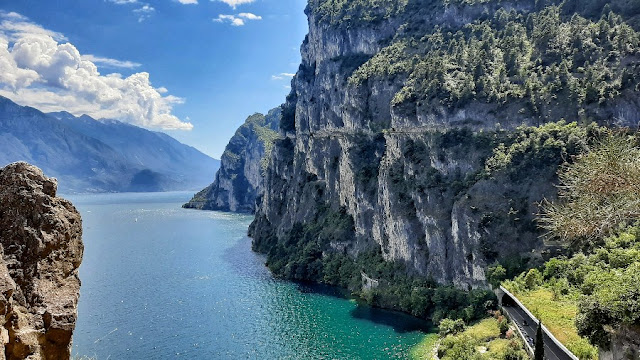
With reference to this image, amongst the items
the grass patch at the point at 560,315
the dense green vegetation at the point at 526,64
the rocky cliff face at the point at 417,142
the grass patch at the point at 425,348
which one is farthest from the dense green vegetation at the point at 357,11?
the grass patch at the point at 560,315

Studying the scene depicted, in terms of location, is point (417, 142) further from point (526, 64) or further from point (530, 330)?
point (530, 330)

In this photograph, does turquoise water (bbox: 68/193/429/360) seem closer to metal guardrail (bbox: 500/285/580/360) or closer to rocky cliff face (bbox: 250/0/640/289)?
rocky cliff face (bbox: 250/0/640/289)

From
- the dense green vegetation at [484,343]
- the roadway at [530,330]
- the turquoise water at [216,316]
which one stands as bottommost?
the turquoise water at [216,316]

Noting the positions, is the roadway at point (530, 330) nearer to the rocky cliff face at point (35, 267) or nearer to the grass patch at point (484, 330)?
the grass patch at point (484, 330)

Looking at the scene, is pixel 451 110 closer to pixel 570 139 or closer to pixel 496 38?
pixel 570 139

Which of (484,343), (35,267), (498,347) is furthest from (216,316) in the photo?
(35,267)

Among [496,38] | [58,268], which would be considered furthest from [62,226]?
[496,38]

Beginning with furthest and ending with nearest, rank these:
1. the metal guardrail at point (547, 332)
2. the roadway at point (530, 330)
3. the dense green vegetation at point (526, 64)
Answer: the dense green vegetation at point (526, 64) → the roadway at point (530, 330) → the metal guardrail at point (547, 332)

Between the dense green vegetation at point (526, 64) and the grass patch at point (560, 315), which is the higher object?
the dense green vegetation at point (526, 64)
